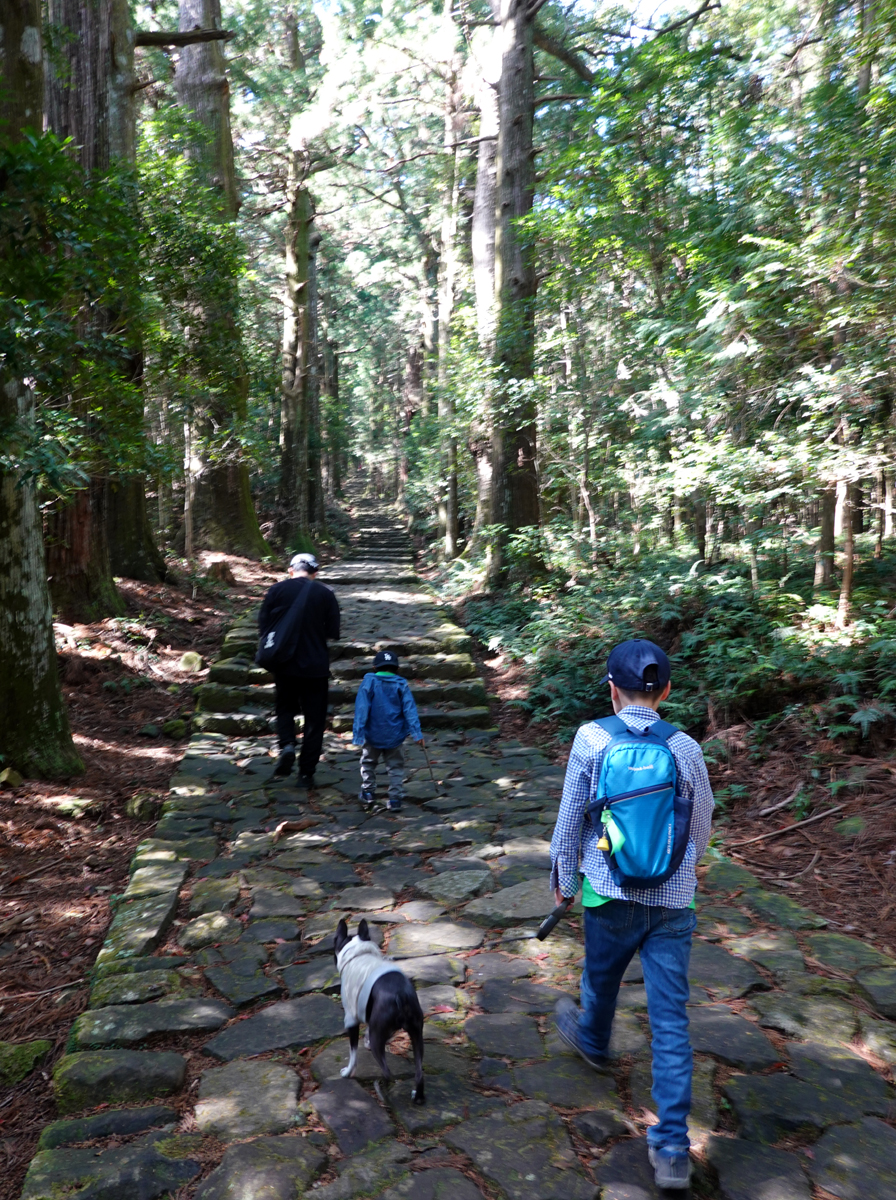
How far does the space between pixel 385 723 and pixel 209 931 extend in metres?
Result: 2.25

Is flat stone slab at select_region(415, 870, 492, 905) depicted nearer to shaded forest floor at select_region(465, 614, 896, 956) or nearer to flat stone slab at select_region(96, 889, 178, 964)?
flat stone slab at select_region(96, 889, 178, 964)

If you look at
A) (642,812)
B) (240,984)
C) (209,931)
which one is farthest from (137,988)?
(642,812)

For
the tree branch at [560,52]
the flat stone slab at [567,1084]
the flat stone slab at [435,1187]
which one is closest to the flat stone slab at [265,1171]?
the flat stone slab at [435,1187]

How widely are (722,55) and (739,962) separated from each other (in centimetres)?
984

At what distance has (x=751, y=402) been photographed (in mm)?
8281

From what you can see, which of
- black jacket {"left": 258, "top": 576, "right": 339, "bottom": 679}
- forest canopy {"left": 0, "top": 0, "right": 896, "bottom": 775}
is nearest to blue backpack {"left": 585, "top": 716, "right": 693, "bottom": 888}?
forest canopy {"left": 0, "top": 0, "right": 896, "bottom": 775}

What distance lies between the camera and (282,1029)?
3498 millimetres

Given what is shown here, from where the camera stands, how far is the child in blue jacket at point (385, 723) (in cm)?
632

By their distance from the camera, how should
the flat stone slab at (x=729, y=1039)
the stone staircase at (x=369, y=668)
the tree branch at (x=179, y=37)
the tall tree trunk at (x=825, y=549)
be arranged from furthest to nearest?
the tree branch at (x=179, y=37) → the stone staircase at (x=369, y=668) → the tall tree trunk at (x=825, y=549) → the flat stone slab at (x=729, y=1039)

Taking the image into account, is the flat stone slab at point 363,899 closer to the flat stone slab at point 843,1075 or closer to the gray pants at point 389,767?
the gray pants at point 389,767

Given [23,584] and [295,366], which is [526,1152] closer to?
[23,584]

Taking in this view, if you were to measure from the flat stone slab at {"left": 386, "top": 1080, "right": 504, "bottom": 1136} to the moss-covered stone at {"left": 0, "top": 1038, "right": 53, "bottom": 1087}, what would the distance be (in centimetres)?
160

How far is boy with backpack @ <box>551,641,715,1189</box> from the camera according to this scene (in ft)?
8.37

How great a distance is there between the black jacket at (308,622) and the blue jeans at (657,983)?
4167 mm
